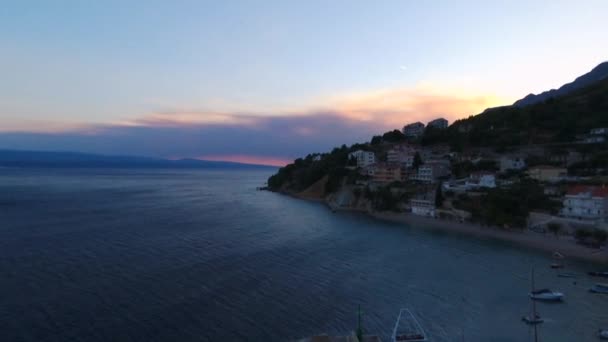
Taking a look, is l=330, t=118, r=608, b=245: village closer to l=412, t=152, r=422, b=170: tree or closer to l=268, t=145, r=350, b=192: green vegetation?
l=412, t=152, r=422, b=170: tree

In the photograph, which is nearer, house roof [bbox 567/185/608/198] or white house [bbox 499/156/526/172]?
house roof [bbox 567/185/608/198]

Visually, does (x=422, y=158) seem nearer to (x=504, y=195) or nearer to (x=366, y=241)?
(x=504, y=195)

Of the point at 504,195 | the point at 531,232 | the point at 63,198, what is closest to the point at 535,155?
the point at 504,195

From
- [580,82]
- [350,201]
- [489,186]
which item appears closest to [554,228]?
[489,186]

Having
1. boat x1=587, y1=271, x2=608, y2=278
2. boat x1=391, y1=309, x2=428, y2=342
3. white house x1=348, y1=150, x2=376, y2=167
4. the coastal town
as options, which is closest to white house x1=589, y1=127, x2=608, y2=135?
the coastal town

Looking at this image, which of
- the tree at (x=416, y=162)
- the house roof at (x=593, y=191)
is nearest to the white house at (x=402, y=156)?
the tree at (x=416, y=162)

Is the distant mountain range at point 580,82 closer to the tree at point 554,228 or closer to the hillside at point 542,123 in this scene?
the hillside at point 542,123

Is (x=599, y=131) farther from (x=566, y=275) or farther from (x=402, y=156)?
(x=566, y=275)
